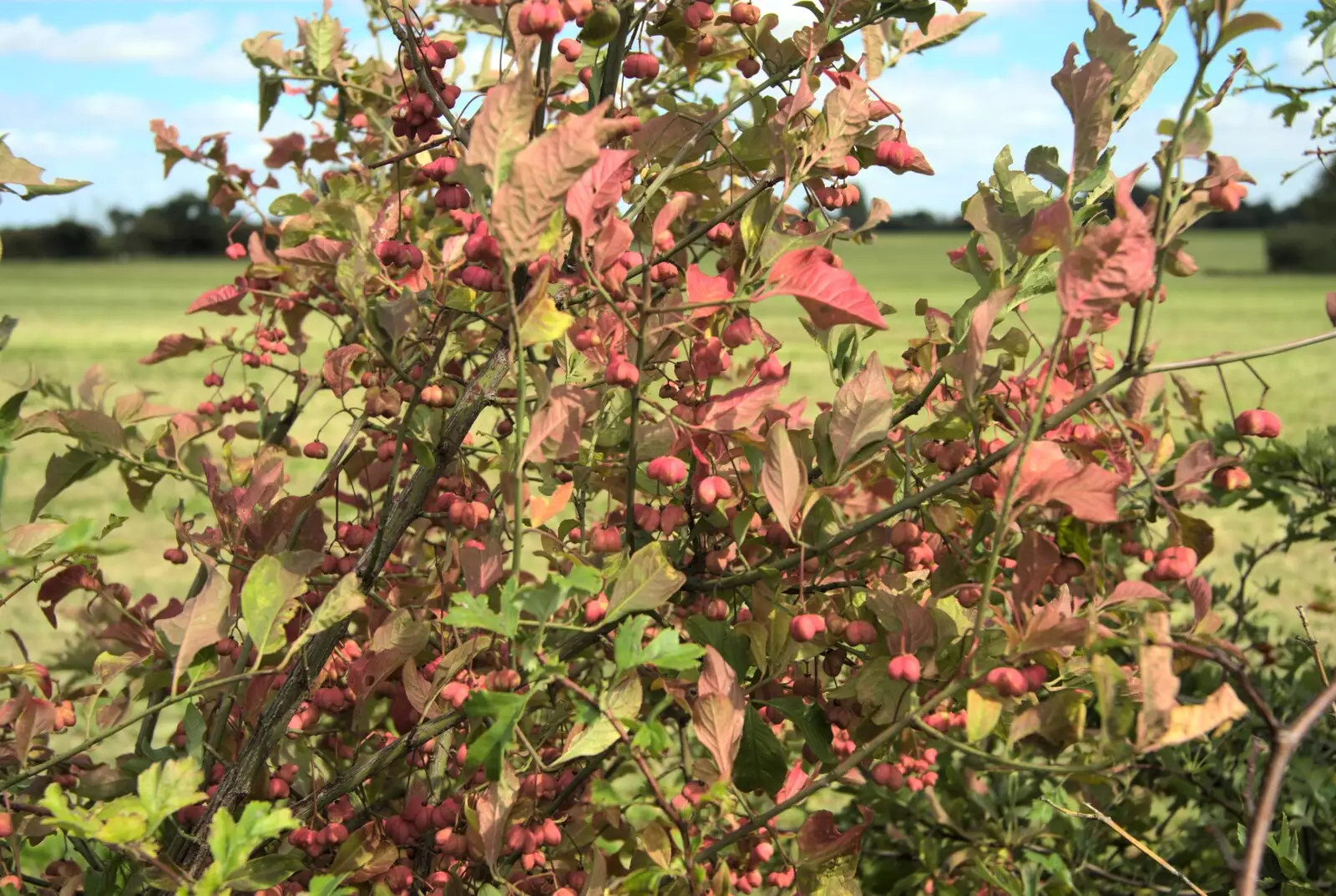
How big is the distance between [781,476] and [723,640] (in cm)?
19

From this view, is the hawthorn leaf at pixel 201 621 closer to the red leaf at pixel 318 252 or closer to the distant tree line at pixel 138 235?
the red leaf at pixel 318 252

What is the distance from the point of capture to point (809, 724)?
1080 millimetres

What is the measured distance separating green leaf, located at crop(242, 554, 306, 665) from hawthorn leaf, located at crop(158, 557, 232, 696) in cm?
8

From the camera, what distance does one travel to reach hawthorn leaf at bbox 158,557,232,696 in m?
0.99

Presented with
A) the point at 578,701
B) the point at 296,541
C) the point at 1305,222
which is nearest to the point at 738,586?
the point at 578,701

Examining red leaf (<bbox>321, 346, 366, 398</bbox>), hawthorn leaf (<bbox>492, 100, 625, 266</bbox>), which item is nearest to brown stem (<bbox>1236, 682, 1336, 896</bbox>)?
hawthorn leaf (<bbox>492, 100, 625, 266</bbox>)

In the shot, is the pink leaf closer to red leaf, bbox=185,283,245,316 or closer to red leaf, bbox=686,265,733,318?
red leaf, bbox=686,265,733,318

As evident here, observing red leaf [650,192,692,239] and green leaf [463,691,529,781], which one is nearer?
green leaf [463,691,529,781]

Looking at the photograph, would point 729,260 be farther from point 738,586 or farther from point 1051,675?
point 1051,675

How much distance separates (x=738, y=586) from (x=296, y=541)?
0.54 m

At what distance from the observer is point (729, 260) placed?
1148 mm

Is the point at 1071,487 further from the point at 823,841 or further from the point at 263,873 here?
the point at 263,873

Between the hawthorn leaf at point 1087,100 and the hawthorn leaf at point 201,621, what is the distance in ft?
2.79

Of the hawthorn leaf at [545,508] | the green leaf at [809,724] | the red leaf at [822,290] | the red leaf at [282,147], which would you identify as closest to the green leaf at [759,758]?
the green leaf at [809,724]
